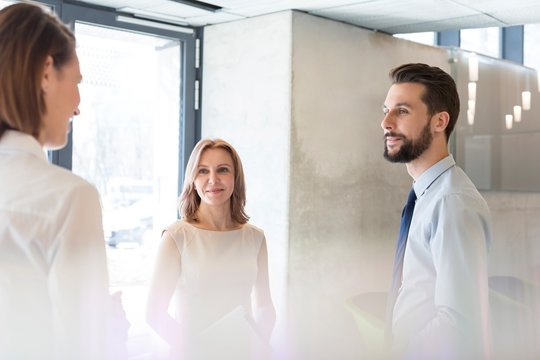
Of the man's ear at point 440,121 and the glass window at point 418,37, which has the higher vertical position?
the glass window at point 418,37

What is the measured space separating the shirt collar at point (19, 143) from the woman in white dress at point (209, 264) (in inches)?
49.0

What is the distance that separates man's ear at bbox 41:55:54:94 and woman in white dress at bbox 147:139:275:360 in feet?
4.17

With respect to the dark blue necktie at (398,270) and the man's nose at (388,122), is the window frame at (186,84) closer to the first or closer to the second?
the man's nose at (388,122)

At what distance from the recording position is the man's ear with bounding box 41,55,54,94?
0.87m

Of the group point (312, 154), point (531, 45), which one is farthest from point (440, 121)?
point (531, 45)

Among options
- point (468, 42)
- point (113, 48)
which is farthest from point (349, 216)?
point (468, 42)

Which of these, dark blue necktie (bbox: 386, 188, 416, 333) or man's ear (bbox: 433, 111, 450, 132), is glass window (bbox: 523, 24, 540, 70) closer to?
man's ear (bbox: 433, 111, 450, 132)

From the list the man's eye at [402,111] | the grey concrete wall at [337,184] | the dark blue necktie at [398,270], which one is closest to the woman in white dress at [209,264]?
the dark blue necktie at [398,270]

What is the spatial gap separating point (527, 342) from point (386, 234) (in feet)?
3.66

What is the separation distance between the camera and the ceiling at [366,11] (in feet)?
10.6

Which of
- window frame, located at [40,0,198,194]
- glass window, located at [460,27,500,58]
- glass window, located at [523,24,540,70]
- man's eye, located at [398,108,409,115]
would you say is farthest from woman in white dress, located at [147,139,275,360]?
glass window, located at [523,24,540,70]

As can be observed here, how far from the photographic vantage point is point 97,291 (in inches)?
33.8

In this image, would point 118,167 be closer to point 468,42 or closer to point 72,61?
point 72,61

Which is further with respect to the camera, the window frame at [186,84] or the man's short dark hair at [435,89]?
the window frame at [186,84]
